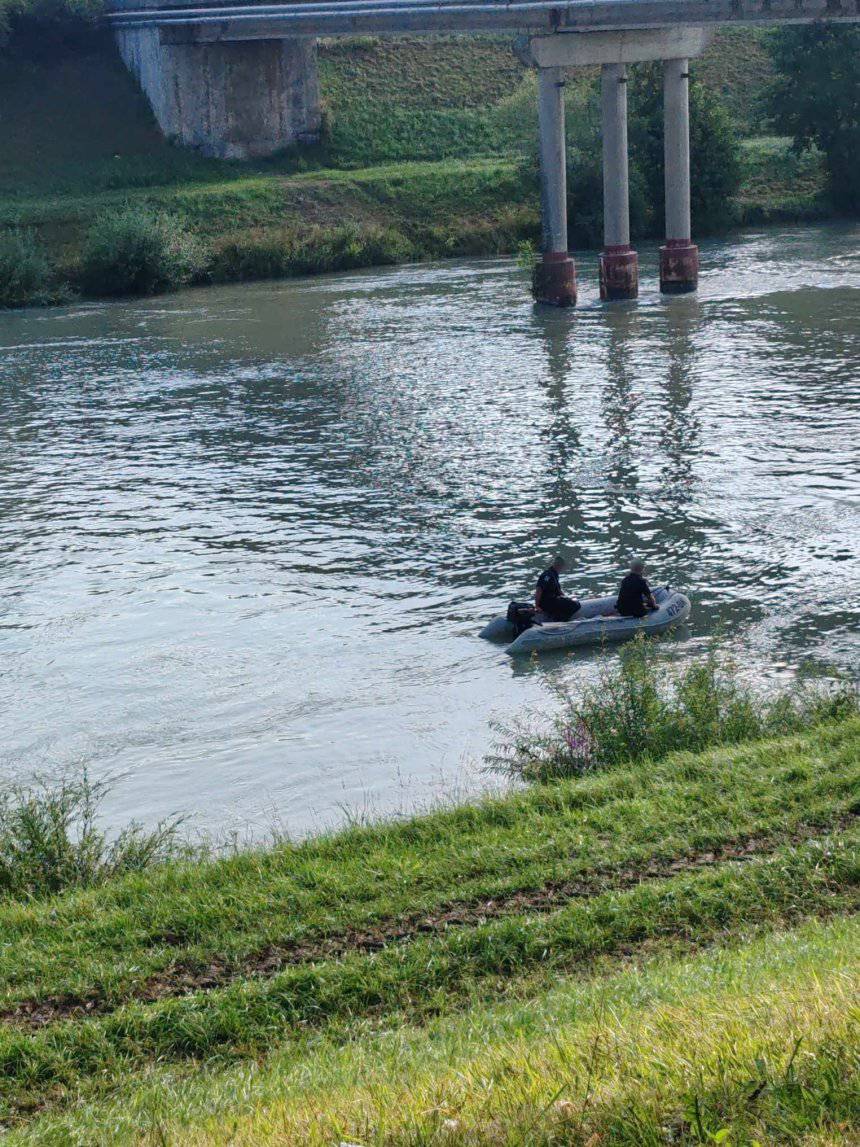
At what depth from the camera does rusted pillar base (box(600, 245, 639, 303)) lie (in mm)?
43438

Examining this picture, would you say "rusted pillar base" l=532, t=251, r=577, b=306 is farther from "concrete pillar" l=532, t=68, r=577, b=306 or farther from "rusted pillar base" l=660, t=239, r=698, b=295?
"rusted pillar base" l=660, t=239, r=698, b=295

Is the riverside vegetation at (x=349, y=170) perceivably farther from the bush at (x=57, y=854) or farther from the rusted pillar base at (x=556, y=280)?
the bush at (x=57, y=854)

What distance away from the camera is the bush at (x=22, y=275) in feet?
165

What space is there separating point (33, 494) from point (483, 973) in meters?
20.6

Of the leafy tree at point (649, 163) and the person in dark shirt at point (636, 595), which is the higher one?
the leafy tree at point (649, 163)

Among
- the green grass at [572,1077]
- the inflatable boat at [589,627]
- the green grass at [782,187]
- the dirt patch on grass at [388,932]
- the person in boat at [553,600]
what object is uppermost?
the green grass at [782,187]

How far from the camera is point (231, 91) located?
211ft

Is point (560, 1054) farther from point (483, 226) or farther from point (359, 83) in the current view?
point (359, 83)

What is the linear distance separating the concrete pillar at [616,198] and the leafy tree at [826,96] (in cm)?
1930

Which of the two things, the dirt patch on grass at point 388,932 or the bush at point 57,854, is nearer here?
the dirt patch on grass at point 388,932

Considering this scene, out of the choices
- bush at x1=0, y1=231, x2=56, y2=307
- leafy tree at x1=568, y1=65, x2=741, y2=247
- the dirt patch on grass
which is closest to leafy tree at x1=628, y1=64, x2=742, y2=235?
leafy tree at x1=568, y1=65, x2=741, y2=247

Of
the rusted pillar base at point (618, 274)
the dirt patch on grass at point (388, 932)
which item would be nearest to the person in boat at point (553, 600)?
the dirt patch on grass at point (388, 932)

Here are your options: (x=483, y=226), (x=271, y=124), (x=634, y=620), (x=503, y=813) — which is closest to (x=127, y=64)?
(x=271, y=124)

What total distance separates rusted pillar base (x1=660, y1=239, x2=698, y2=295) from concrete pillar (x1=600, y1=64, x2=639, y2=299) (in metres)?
0.93
